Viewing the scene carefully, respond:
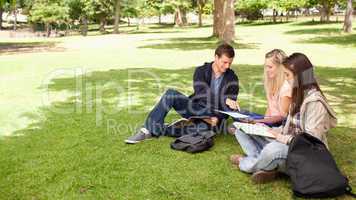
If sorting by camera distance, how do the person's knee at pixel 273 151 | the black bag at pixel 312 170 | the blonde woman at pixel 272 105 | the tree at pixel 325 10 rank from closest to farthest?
the black bag at pixel 312 170 < the person's knee at pixel 273 151 < the blonde woman at pixel 272 105 < the tree at pixel 325 10

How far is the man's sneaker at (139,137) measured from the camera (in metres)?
6.75

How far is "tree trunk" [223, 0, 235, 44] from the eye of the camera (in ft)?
79.5

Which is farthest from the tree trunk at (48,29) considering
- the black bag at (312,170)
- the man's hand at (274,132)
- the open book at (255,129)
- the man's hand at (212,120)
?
the black bag at (312,170)

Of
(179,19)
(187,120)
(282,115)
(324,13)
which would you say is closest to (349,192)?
(282,115)

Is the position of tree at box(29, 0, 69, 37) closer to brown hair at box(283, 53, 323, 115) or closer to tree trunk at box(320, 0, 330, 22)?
tree trunk at box(320, 0, 330, 22)

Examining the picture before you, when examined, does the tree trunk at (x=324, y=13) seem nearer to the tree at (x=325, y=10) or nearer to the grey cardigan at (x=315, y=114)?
the tree at (x=325, y=10)

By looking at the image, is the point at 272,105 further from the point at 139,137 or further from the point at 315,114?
the point at 139,137

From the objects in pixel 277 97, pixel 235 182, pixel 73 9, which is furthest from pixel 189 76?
pixel 73 9

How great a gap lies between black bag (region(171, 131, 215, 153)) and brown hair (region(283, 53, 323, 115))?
1.71m

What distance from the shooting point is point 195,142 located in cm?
630

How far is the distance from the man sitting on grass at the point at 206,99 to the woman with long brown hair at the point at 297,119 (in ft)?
4.35

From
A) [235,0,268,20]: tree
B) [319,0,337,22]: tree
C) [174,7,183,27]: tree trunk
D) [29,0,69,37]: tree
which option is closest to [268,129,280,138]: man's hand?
[319,0,337,22]: tree

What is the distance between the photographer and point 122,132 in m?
7.45

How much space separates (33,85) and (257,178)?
8.68 m
